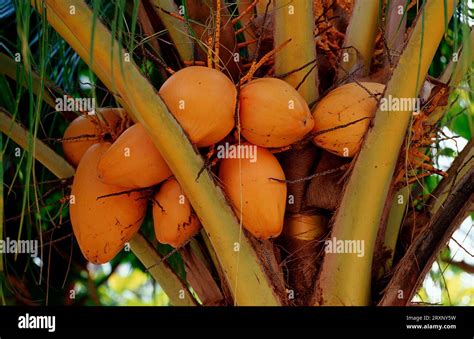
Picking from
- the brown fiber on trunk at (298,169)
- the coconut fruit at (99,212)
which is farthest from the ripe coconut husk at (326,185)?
the coconut fruit at (99,212)

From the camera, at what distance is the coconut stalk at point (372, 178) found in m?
1.40

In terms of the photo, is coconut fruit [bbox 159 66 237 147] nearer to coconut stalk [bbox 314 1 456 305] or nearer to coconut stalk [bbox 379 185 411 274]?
coconut stalk [bbox 314 1 456 305]

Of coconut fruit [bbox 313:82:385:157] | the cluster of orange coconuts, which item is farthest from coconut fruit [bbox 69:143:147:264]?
coconut fruit [bbox 313:82:385:157]

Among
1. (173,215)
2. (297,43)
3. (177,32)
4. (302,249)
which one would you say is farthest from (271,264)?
(177,32)

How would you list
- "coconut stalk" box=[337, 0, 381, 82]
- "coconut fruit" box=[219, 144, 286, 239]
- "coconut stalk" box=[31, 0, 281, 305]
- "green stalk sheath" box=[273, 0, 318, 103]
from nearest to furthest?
"coconut stalk" box=[31, 0, 281, 305], "coconut fruit" box=[219, 144, 286, 239], "green stalk sheath" box=[273, 0, 318, 103], "coconut stalk" box=[337, 0, 381, 82]

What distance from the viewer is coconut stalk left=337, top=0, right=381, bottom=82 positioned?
1683 millimetres

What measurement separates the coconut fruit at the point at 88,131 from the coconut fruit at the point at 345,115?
450 mm

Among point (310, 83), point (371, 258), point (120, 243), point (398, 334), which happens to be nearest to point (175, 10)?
point (310, 83)

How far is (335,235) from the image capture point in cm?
149

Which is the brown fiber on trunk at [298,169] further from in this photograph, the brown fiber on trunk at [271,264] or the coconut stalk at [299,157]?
the brown fiber on trunk at [271,264]

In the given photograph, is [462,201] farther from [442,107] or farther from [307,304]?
[307,304]

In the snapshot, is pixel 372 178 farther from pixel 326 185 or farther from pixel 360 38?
pixel 360 38

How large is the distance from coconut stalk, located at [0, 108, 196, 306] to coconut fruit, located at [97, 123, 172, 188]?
28 centimetres

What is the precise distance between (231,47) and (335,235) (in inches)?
18.3
